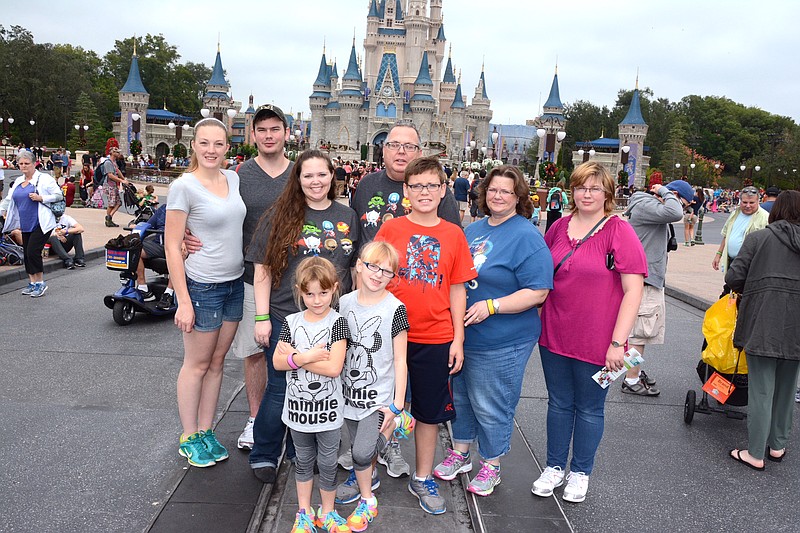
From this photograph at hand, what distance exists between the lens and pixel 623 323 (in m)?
2.94

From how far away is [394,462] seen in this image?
130 inches

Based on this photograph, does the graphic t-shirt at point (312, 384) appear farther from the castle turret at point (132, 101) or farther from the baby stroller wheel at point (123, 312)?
the castle turret at point (132, 101)

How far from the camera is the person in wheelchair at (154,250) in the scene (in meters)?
6.37

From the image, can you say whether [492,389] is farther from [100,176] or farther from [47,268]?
[100,176]

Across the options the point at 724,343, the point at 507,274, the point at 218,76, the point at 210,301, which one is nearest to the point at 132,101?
the point at 218,76

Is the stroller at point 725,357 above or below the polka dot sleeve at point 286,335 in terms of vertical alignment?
below

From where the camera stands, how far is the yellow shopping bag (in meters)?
4.03

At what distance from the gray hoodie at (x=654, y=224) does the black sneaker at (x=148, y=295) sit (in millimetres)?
4703

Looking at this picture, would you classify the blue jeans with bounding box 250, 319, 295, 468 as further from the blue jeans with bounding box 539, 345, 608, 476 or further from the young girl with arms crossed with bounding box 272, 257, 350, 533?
the blue jeans with bounding box 539, 345, 608, 476

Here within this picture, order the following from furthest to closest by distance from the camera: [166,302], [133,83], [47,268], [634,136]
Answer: [634,136] → [133,83] → [47,268] → [166,302]

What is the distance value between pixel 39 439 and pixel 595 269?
10.2 ft

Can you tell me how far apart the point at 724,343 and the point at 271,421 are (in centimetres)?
289

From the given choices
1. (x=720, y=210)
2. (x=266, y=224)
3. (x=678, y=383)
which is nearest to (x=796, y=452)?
(x=678, y=383)

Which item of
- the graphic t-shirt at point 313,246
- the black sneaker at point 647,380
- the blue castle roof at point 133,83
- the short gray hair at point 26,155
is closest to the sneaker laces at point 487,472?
the graphic t-shirt at point 313,246
